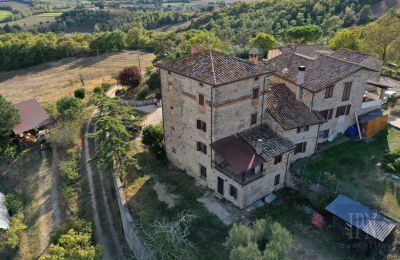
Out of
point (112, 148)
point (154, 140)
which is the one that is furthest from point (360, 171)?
point (112, 148)

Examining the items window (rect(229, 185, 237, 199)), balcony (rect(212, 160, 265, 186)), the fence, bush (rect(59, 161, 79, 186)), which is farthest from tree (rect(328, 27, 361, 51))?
bush (rect(59, 161, 79, 186))

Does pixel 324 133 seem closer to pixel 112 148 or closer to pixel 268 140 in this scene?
pixel 268 140

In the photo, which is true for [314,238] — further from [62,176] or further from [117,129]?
[62,176]

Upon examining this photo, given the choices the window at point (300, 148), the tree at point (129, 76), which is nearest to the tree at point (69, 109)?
the tree at point (129, 76)

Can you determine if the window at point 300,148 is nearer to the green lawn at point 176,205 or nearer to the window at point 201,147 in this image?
the window at point 201,147

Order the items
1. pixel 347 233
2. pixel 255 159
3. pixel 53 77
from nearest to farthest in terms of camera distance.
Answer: pixel 347 233 < pixel 255 159 < pixel 53 77

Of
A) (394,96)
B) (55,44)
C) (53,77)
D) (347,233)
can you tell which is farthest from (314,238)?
(55,44)
